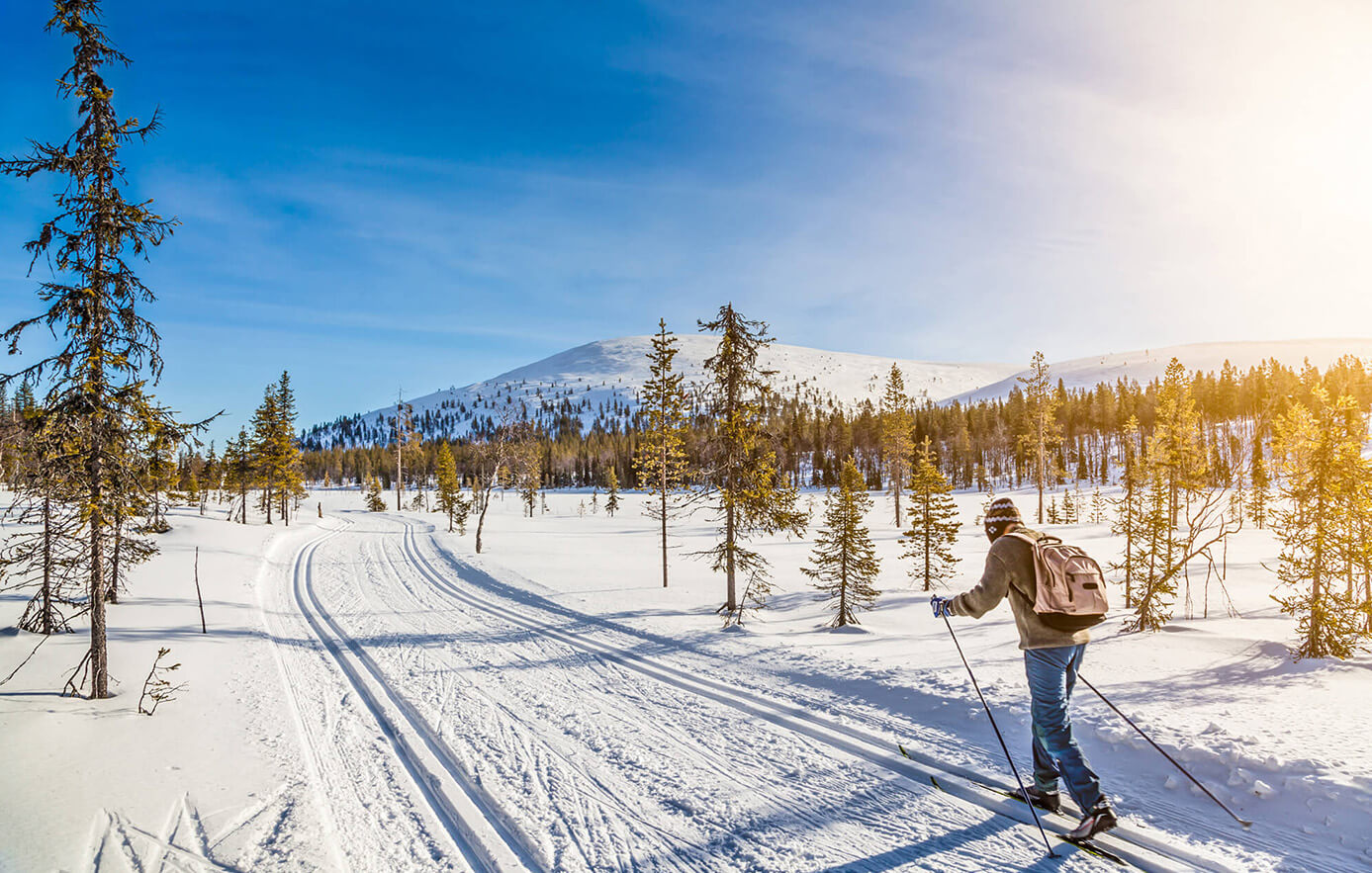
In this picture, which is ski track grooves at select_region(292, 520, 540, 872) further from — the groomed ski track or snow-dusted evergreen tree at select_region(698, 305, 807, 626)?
snow-dusted evergreen tree at select_region(698, 305, 807, 626)

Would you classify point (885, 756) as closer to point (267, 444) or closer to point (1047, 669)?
point (1047, 669)

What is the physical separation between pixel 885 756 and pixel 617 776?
2650mm

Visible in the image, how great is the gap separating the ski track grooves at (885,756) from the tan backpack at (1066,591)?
1.53 m

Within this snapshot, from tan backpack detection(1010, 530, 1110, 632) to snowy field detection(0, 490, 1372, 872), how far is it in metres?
1.59

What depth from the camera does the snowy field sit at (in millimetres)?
4527

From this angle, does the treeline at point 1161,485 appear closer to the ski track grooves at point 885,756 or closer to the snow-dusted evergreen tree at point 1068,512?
the snow-dusted evergreen tree at point 1068,512

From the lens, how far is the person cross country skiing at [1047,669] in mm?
4457

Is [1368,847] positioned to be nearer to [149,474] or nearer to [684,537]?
[149,474]

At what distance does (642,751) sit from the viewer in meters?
6.29

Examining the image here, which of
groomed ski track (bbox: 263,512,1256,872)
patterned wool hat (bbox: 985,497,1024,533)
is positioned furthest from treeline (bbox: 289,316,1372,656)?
patterned wool hat (bbox: 985,497,1024,533)

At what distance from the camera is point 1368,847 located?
160 inches

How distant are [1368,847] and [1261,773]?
2.95 ft

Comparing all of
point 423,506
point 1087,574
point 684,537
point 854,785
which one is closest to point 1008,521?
point 1087,574

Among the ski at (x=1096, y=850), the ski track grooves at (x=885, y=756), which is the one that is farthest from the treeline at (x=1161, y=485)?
the ski at (x=1096, y=850)
